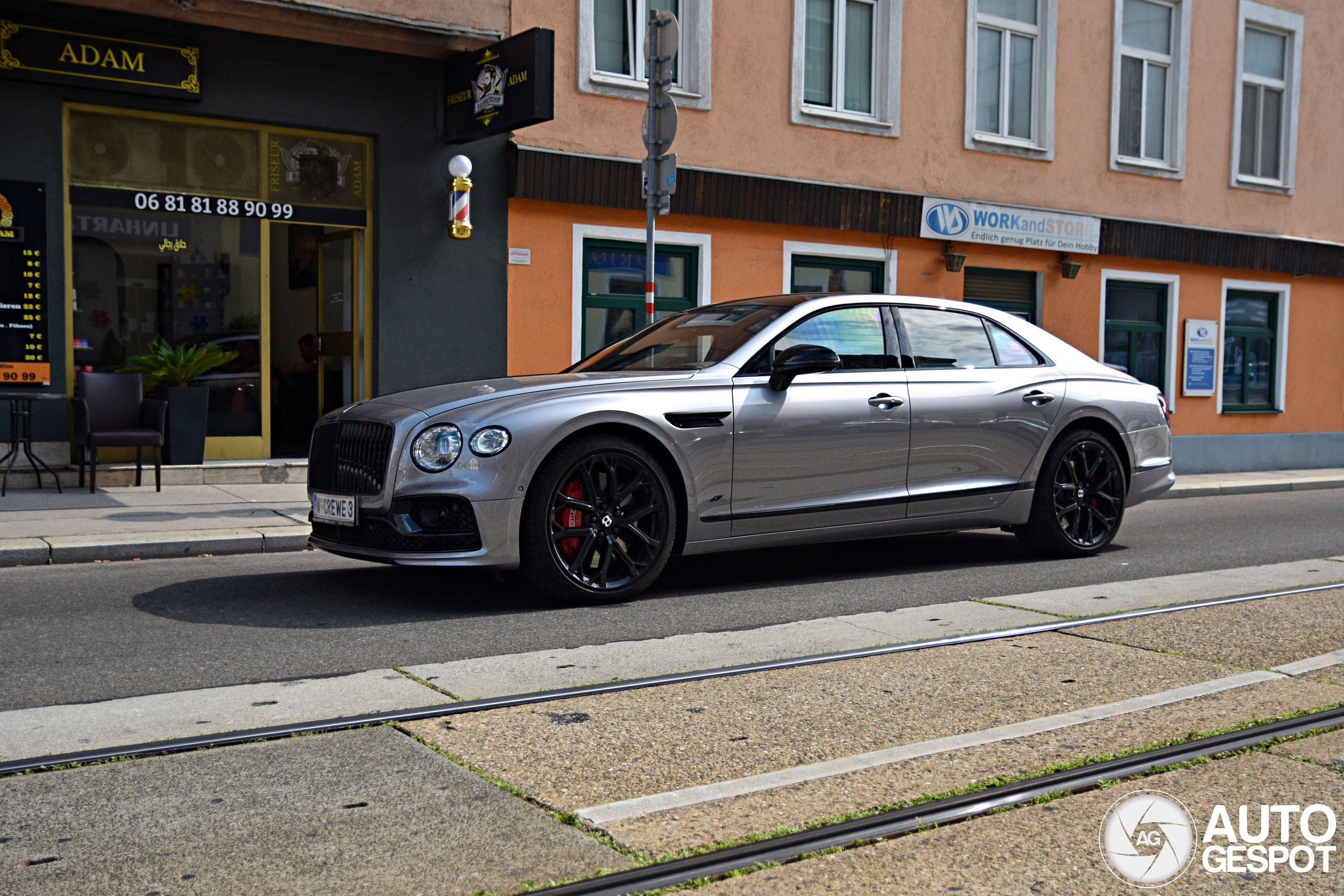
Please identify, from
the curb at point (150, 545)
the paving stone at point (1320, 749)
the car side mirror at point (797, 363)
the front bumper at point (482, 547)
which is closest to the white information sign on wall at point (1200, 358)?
the car side mirror at point (797, 363)

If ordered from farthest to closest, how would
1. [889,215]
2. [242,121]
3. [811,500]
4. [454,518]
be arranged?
[889,215], [242,121], [811,500], [454,518]

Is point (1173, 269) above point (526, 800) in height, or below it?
above

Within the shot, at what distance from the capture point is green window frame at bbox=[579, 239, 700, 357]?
548 inches

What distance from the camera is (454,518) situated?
5.98m

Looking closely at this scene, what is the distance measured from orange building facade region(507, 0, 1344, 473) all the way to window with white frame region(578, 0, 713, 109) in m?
0.03

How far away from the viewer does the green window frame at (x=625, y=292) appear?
13930mm

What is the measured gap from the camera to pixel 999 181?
1683 centimetres

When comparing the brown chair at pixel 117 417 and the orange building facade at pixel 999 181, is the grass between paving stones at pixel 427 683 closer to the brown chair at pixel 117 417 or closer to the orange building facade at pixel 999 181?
the brown chair at pixel 117 417

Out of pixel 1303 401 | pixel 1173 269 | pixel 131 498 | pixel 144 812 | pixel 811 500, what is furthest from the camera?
pixel 1303 401

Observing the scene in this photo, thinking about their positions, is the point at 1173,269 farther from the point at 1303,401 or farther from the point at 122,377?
the point at 122,377

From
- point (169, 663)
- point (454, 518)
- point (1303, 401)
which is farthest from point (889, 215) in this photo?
point (169, 663)

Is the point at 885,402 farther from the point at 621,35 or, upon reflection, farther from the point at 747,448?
the point at 621,35

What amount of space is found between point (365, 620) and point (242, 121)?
7806 millimetres

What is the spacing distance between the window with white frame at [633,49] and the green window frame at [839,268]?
2.28 meters
